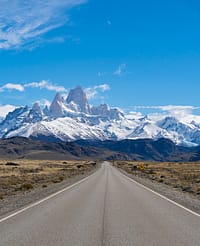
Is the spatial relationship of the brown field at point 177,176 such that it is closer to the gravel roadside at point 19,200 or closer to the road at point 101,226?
the gravel roadside at point 19,200

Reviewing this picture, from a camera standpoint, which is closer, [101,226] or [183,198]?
[101,226]

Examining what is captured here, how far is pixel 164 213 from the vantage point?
17062mm

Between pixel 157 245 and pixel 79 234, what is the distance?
2507 millimetres

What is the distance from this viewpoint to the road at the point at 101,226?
35.4ft

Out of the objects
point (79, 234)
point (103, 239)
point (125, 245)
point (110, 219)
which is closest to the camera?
point (125, 245)

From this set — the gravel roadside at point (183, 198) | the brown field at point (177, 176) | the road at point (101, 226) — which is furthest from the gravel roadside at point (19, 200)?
the brown field at point (177, 176)

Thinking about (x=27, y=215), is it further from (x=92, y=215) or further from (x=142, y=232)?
(x=142, y=232)

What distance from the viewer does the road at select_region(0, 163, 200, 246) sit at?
10.8 m

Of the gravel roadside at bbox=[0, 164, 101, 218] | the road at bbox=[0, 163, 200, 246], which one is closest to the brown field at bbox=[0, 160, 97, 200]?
the gravel roadside at bbox=[0, 164, 101, 218]

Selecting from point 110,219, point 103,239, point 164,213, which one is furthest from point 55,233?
point 164,213

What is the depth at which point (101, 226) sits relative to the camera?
13.5m

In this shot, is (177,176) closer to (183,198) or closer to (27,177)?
(27,177)

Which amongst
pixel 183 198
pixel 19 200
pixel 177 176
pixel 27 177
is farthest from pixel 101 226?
pixel 177 176

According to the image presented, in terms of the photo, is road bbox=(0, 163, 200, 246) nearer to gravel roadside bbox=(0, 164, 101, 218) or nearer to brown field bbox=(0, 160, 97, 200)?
gravel roadside bbox=(0, 164, 101, 218)
